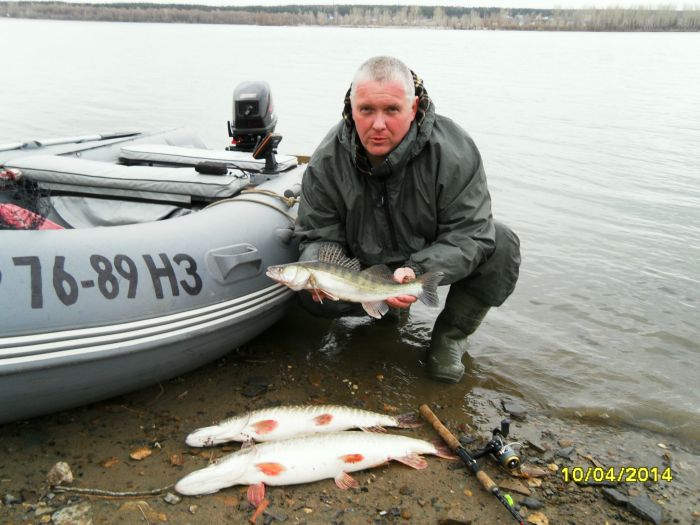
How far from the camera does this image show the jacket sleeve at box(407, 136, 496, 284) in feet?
12.5

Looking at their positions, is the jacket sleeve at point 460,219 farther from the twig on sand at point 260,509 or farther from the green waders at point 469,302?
the twig on sand at point 260,509

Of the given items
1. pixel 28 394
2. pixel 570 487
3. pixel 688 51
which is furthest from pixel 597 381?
pixel 688 51

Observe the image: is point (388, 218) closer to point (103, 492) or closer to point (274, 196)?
point (274, 196)

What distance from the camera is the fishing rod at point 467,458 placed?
120 inches

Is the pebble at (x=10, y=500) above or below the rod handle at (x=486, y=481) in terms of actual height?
above

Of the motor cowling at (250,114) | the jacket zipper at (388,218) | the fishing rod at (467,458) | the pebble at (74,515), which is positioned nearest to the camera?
the pebble at (74,515)

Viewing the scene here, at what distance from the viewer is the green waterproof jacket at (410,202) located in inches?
151

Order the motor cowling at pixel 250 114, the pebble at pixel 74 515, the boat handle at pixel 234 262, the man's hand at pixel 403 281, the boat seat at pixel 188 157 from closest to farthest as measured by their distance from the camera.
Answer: the pebble at pixel 74 515 → the man's hand at pixel 403 281 → the boat handle at pixel 234 262 → the boat seat at pixel 188 157 → the motor cowling at pixel 250 114

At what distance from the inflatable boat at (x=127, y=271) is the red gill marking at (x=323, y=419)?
2.98 ft

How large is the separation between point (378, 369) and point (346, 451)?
4.32ft

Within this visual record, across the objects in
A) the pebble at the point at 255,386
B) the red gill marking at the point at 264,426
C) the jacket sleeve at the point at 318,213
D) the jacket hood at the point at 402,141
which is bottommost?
the pebble at the point at 255,386

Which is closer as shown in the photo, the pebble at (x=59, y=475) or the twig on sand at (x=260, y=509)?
the twig on sand at (x=260, y=509)

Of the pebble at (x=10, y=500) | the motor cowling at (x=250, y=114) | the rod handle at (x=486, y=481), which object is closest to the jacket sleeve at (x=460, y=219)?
the rod handle at (x=486, y=481)

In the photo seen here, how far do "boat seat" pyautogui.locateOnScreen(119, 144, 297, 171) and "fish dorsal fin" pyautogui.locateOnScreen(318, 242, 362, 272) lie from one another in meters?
1.71
